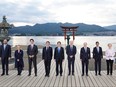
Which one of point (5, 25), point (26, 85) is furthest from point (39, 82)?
point (5, 25)

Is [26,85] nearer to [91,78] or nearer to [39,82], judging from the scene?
[39,82]

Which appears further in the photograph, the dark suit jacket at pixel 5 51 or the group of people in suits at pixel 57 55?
the dark suit jacket at pixel 5 51

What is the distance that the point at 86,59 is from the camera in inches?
599

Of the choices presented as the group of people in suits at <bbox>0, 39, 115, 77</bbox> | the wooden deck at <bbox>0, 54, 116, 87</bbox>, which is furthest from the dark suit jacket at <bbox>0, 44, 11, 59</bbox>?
the wooden deck at <bbox>0, 54, 116, 87</bbox>

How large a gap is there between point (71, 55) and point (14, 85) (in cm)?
405

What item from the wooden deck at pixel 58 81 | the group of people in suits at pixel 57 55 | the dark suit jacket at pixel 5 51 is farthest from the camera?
the dark suit jacket at pixel 5 51

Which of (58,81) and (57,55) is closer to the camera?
(58,81)

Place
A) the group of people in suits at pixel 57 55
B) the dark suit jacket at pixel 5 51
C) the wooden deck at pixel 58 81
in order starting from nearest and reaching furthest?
the wooden deck at pixel 58 81
the group of people in suits at pixel 57 55
the dark suit jacket at pixel 5 51

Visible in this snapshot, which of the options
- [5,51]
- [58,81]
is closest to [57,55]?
[58,81]

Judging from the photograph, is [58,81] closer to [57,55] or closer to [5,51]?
[57,55]

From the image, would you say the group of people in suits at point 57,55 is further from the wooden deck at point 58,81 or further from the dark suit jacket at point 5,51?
the wooden deck at point 58,81

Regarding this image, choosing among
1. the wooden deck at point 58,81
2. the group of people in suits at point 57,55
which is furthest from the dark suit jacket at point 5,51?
the wooden deck at point 58,81

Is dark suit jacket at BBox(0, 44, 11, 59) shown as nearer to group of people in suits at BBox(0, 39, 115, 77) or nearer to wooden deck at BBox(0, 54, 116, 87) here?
group of people in suits at BBox(0, 39, 115, 77)

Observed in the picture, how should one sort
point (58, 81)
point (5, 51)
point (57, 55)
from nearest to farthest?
point (58, 81)
point (57, 55)
point (5, 51)
